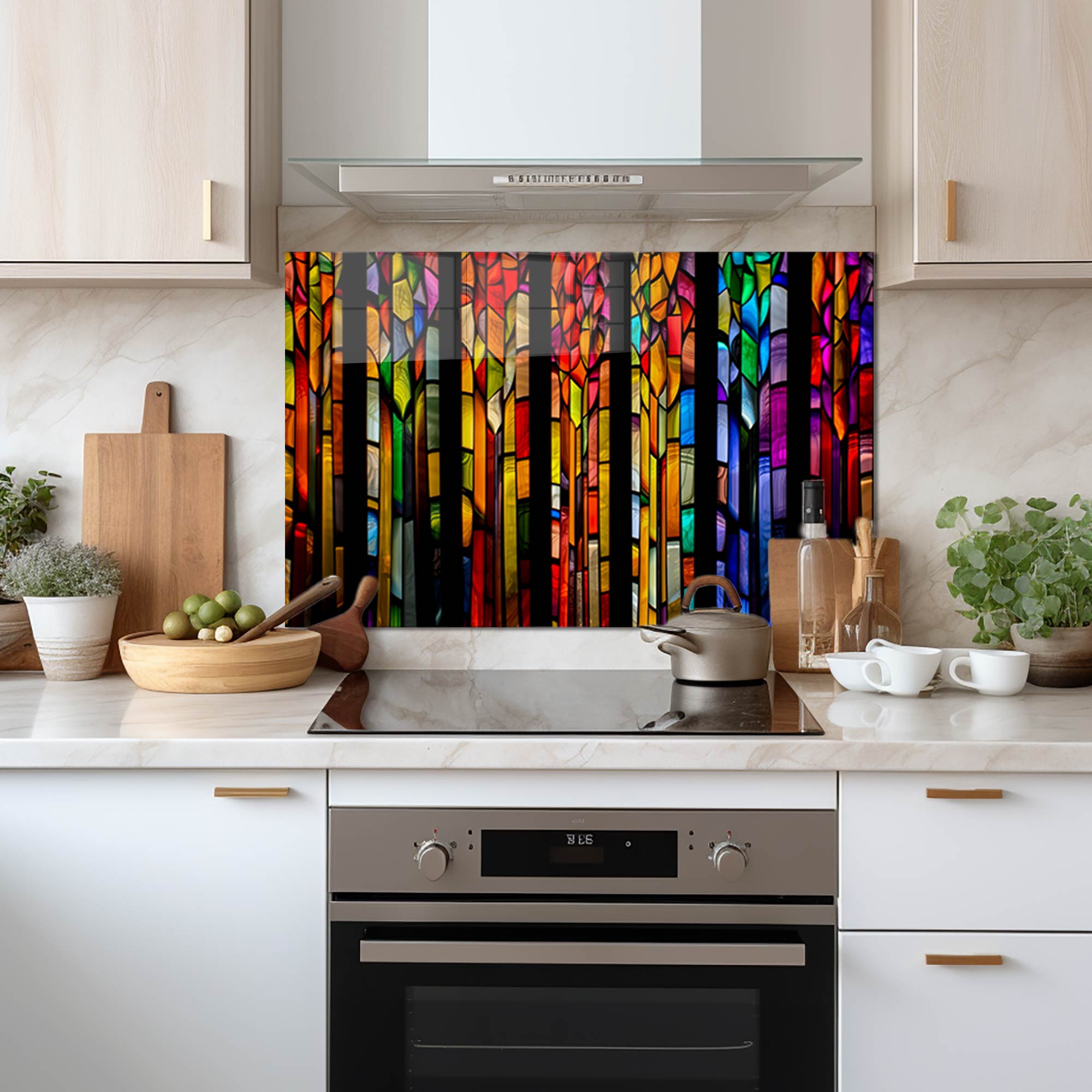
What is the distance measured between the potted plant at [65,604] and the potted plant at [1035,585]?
5.29 feet

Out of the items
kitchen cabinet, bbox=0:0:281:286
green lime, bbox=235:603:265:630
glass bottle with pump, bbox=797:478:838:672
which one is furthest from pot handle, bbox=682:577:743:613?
kitchen cabinet, bbox=0:0:281:286

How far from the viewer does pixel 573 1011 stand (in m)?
1.66

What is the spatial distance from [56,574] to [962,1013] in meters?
1.70

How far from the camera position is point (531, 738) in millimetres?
1656

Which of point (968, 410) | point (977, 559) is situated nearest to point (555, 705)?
point (977, 559)

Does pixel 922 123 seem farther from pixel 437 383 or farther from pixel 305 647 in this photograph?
pixel 305 647

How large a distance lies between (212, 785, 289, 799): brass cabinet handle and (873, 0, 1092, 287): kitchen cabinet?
139 cm

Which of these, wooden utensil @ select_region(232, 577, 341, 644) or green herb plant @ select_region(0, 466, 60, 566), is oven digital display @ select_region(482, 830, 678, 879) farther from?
green herb plant @ select_region(0, 466, 60, 566)

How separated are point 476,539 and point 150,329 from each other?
31.2 inches

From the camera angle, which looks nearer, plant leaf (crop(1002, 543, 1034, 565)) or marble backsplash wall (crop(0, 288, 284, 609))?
plant leaf (crop(1002, 543, 1034, 565))

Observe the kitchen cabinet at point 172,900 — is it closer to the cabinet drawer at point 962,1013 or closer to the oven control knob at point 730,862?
the oven control knob at point 730,862

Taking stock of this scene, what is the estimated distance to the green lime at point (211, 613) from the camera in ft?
6.84

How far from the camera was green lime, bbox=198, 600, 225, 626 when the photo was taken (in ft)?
6.84

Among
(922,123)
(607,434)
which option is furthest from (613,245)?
(922,123)
